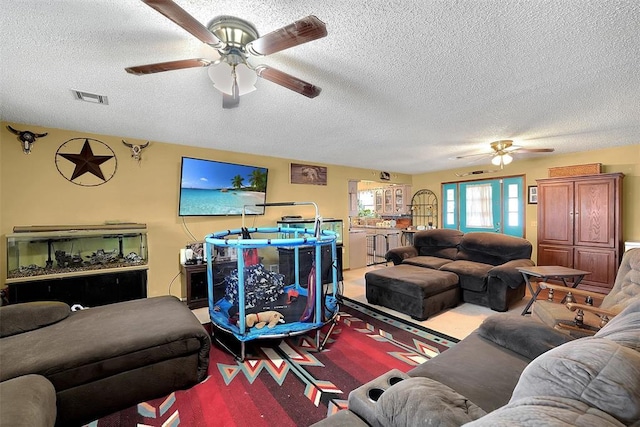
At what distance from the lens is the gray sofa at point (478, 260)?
11.6 feet

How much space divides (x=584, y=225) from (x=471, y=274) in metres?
2.48

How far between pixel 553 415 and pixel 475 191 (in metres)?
6.70

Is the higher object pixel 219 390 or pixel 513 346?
pixel 513 346

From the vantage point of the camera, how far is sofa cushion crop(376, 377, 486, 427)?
938 millimetres

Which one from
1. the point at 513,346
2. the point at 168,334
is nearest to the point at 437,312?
the point at 513,346

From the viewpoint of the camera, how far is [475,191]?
6.36 metres

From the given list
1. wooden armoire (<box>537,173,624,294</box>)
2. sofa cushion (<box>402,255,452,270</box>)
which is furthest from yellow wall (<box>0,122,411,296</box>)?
wooden armoire (<box>537,173,624,294</box>)

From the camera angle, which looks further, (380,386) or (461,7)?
(461,7)

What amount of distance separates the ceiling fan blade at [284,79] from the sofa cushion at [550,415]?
6.13ft

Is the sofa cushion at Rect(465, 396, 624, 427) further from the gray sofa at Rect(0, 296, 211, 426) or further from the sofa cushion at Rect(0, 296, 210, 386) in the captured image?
the sofa cushion at Rect(0, 296, 210, 386)

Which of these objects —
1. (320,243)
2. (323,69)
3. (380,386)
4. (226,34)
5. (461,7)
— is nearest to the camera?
(380,386)

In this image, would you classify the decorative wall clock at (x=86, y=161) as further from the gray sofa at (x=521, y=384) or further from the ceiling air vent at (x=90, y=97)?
the gray sofa at (x=521, y=384)

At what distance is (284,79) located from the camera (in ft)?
5.76

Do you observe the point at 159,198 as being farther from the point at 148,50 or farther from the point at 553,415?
the point at 553,415
